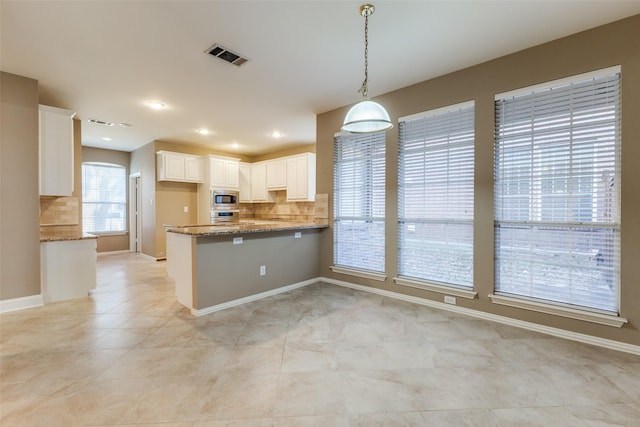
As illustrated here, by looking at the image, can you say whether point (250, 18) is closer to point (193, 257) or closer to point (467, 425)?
Answer: point (193, 257)

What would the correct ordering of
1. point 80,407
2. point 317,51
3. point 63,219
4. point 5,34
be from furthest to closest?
1. point 63,219
2. point 317,51
3. point 5,34
4. point 80,407

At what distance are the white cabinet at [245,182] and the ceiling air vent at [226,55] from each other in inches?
179

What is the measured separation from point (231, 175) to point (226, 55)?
4.50m

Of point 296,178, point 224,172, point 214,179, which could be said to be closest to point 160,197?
point 214,179

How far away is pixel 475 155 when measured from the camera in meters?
3.09

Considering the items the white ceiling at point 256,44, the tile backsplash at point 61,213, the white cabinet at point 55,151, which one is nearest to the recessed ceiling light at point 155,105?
the white ceiling at point 256,44

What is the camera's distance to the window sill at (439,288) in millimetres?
3135

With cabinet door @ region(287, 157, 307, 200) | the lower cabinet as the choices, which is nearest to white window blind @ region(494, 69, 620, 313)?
cabinet door @ region(287, 157, 307, 200)

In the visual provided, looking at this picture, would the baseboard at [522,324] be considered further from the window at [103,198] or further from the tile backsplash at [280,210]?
the window at [103,198]

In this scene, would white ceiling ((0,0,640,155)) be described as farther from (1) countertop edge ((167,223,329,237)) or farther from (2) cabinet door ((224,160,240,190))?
(2) cabinet door ((224,160,240,190))

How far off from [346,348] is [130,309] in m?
2.64

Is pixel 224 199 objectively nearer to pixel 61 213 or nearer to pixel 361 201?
pixel 61 213

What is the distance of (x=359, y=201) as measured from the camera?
419cm

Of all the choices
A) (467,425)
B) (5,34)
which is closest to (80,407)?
(467,425)
